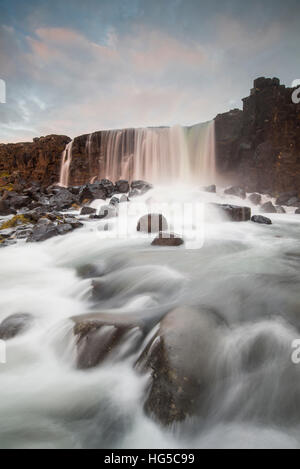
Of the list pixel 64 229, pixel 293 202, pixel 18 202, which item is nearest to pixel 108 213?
pixel 64 229

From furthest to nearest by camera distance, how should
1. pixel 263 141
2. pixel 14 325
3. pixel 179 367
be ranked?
pixel 263 141
pixel 14 325
pixel 179 367

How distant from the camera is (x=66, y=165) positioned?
103 ft

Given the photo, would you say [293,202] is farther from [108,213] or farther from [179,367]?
[179,367]

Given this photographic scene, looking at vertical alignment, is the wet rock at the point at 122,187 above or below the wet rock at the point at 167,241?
above

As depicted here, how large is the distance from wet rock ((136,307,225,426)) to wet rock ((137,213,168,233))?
550 cm

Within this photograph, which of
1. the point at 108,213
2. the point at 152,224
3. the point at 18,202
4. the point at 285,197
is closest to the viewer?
the point at 152,224

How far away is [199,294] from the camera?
326 centimetres

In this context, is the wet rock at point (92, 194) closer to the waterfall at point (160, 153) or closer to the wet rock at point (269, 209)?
the waterfall at point (160, 153)

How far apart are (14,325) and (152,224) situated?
5.28 metres

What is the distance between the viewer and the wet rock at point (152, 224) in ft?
25.4

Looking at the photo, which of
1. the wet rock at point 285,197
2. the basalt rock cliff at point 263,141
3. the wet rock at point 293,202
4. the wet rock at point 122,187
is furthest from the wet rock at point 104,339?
the basalt rock cliff at point 263,141

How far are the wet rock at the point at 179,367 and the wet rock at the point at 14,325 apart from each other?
1656 millimetres

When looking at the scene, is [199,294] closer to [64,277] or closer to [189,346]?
[189,346]

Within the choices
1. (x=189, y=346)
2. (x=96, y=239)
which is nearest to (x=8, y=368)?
(x=189, y=346)
